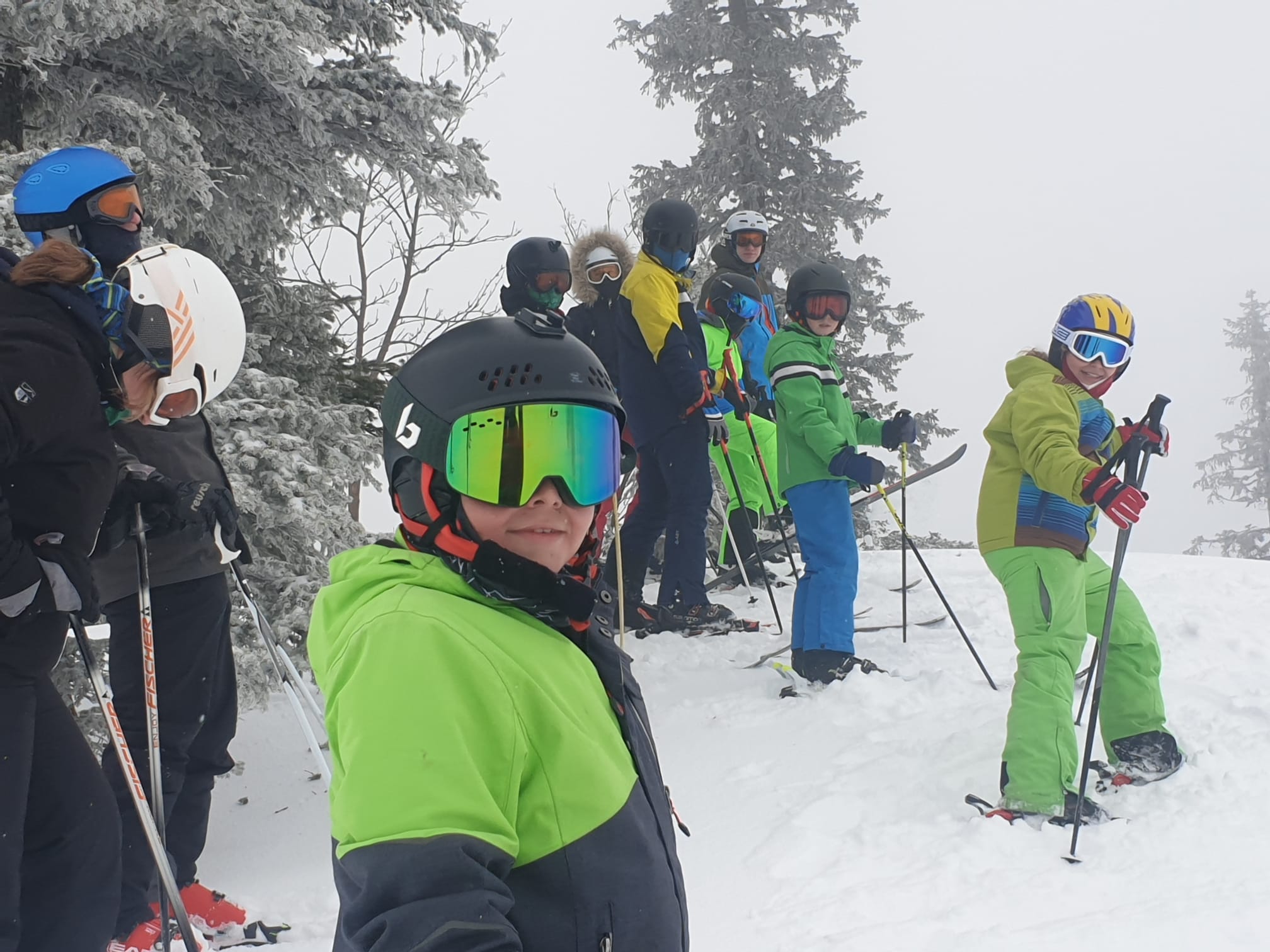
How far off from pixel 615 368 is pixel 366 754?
6067mm

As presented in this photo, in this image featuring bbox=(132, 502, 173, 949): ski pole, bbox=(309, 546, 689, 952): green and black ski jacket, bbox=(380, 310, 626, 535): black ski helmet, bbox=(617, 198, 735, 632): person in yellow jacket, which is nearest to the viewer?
bbox=(309, 546, 689, 952): green and black ski jacket

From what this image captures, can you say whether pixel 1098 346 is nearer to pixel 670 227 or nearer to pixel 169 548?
pixel 670 227

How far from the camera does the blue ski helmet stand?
3.21 m

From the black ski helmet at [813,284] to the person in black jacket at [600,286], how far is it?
5.03 ft

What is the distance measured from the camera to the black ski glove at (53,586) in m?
2.42

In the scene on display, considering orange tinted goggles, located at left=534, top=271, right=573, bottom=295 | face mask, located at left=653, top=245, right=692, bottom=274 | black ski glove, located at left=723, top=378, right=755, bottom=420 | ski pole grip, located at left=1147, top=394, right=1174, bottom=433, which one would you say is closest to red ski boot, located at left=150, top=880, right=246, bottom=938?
orange tinted goggles, located at left=534, top=271, right=573, bottom=295

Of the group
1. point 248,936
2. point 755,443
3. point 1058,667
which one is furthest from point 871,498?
point 248,936

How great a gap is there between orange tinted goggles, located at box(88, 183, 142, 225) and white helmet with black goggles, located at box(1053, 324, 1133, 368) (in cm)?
381

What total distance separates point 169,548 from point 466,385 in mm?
2326

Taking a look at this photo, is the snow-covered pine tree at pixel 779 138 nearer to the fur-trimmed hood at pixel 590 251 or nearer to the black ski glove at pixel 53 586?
the fur-trimmed hood at pixel 590 251

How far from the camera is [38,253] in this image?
8.61ft

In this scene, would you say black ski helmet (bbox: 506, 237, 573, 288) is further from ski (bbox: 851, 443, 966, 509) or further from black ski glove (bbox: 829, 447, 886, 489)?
ski (bbox: 851, 443, 966, 509)

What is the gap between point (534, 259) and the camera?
613 cm

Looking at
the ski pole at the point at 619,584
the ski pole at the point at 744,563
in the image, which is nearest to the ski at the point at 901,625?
the ski pole at the point at 744,563
